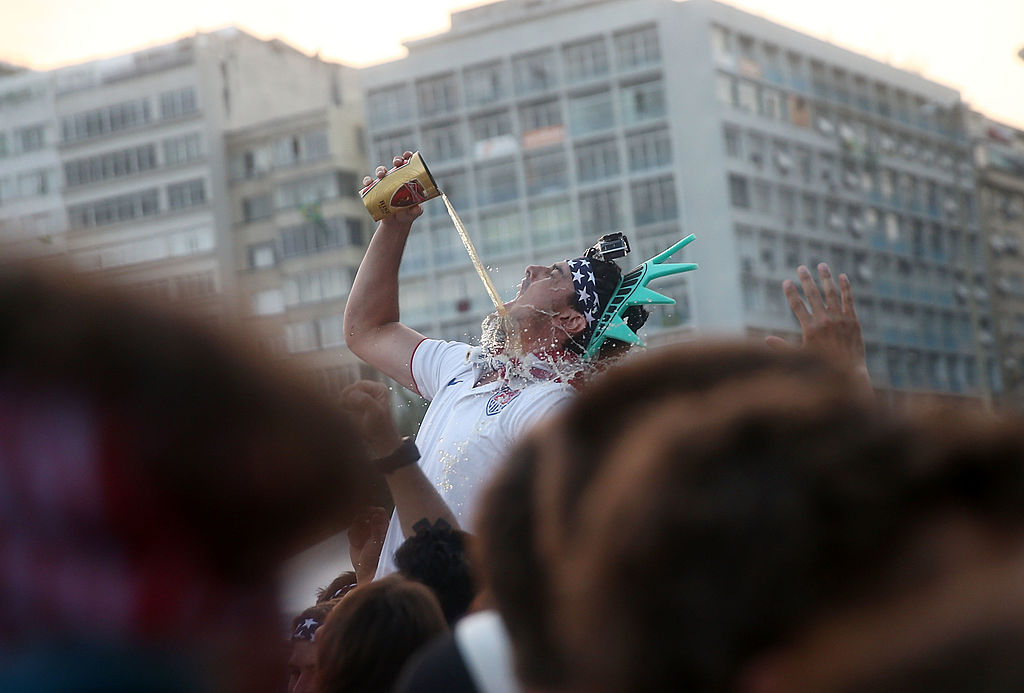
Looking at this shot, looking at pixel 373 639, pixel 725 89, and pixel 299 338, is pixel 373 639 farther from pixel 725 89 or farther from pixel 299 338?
pixel 725 89

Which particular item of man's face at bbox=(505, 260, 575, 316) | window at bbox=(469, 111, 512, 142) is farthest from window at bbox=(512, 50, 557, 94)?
man's face at bbox=(505, 260, 575, 316)

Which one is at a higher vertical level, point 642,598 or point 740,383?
point 740,383

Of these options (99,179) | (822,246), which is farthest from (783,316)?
(99,179)

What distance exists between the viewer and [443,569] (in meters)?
2.87

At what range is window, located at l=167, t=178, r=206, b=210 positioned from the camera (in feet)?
204

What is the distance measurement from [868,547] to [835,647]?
8cm

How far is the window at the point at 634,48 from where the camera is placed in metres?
60.3

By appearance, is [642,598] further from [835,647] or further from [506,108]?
[506,108]

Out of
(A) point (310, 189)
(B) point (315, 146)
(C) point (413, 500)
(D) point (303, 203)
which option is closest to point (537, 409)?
(C) point (413, 500)

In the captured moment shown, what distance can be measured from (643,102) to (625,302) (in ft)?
186

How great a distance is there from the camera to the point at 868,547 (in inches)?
41.5

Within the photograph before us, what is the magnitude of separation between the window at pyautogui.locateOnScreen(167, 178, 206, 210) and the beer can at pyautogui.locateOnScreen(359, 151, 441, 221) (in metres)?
59.4

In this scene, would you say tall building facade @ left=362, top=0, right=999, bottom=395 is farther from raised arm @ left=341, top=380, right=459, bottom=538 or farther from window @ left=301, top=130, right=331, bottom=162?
raised arm @ left=341, top=380, right=459, bottom=538

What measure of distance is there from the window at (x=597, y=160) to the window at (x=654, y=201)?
1.37 m
